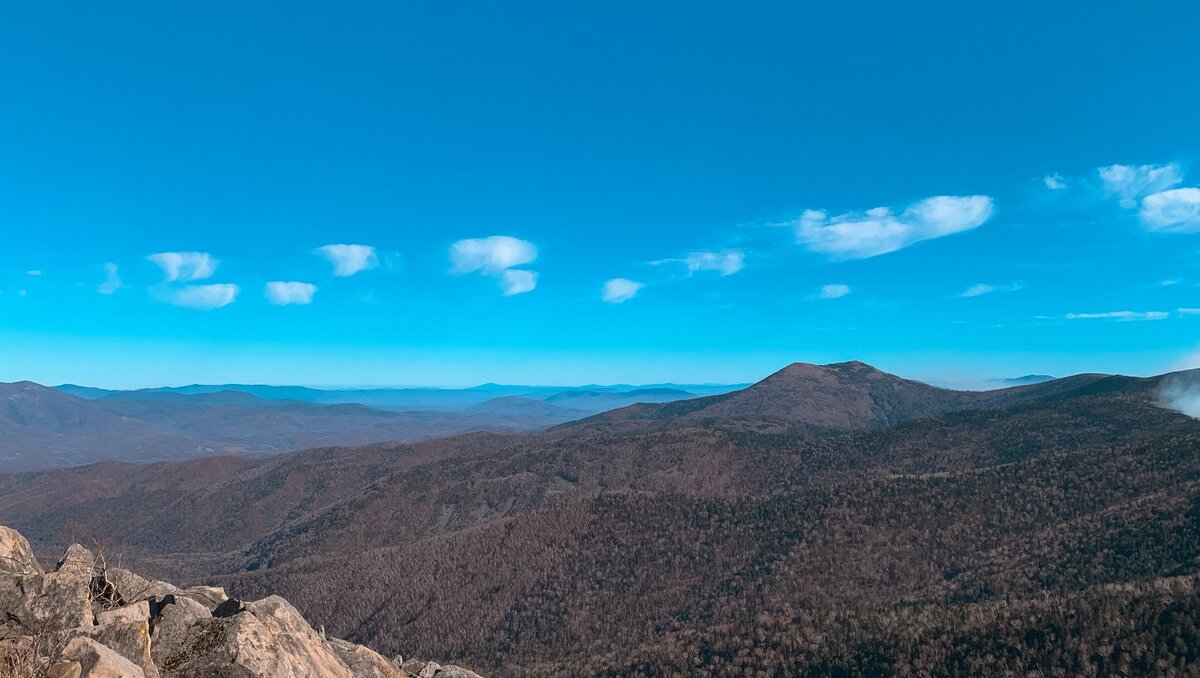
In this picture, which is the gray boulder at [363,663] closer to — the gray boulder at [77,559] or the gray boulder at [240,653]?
the gray boulder at [240,653]

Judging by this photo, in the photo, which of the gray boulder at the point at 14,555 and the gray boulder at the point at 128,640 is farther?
the gray boulder at the point at 14,555

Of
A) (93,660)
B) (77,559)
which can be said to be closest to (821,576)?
(77,559)

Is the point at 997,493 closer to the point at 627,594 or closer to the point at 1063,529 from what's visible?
the point at 1063,529

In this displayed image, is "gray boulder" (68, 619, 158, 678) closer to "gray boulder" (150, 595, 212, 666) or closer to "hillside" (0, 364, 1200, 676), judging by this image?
"gray boulder" (150, 595, 212, 666)

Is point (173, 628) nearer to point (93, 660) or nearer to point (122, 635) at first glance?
point (122, 635)

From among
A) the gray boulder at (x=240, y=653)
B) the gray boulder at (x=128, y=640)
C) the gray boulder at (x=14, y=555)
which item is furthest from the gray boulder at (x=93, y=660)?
the gray boulder at (x=14, y=555)

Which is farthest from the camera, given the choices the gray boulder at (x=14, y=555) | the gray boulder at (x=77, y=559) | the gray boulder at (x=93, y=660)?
the gray boulder at (x=77, y=559)

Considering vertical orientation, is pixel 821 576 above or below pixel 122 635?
below

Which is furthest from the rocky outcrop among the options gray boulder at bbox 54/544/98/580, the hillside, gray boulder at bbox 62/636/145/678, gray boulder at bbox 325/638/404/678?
the hillside
